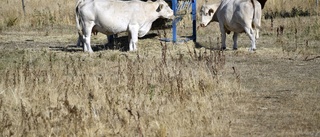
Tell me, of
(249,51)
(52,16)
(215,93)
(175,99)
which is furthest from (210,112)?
(52,16)

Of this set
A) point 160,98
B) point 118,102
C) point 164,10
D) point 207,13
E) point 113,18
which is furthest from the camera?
point 207,13

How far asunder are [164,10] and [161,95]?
7524 mm

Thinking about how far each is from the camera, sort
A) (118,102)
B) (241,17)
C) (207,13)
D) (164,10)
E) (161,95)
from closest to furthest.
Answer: (118,102), (161,95), (241,17), (164,10), (207,13)

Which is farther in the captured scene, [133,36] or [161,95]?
[133,36]

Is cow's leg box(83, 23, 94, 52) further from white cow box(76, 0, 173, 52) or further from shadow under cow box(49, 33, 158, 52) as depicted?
shadow under cow box(49, 33, 158, 52)

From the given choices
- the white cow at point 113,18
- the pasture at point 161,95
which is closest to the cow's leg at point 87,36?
the white cow at point 113,18

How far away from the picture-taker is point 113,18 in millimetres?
16891

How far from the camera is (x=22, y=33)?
2325 centimetres

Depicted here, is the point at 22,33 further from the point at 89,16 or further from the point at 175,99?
the point at 175,99

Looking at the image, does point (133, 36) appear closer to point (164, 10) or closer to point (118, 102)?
point (164, 10)

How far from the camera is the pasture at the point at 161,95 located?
28.9 ft

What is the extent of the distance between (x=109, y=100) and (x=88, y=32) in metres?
7.22

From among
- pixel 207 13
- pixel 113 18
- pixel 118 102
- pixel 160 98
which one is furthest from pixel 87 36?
pixel 118 102

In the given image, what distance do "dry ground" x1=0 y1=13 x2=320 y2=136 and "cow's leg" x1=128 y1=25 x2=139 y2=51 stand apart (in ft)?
3.62
